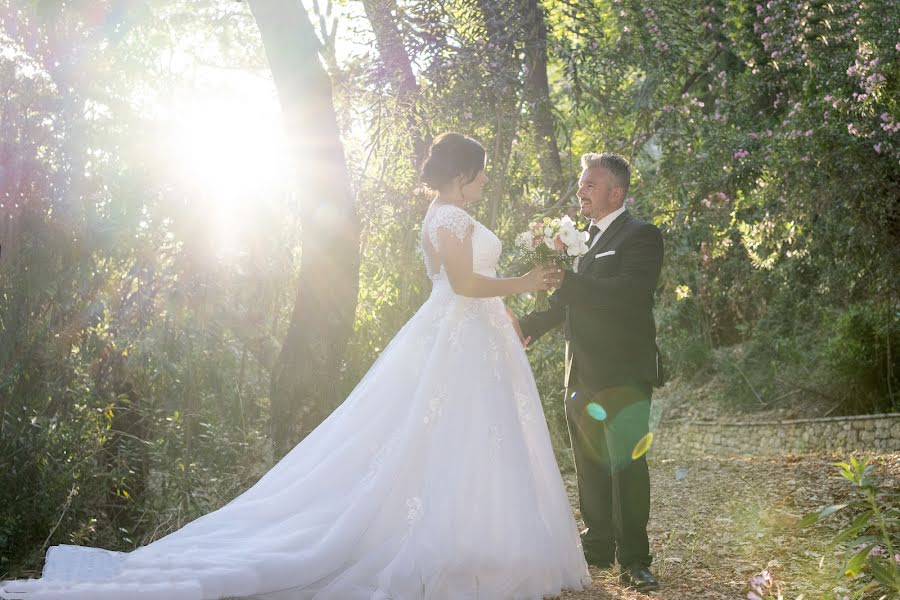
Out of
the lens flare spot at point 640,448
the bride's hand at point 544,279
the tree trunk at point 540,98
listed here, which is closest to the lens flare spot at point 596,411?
the lens flare spot at point 640,448

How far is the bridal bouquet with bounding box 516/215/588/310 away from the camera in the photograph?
4.54m

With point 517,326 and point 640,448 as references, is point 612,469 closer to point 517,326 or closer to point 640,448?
point 640,448

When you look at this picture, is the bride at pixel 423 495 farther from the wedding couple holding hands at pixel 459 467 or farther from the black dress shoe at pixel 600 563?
the black dress shoe at pixel 600 563

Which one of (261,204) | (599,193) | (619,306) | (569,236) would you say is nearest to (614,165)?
(599,193)

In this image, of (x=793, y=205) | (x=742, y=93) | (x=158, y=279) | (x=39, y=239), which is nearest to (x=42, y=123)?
(x=39, y=239)

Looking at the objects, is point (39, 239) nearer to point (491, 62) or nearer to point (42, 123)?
point (42, 123)

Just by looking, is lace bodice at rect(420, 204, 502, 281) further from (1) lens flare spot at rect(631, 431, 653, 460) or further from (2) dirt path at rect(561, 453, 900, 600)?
(2) dirt path at rect(561, 453, 900, 600)

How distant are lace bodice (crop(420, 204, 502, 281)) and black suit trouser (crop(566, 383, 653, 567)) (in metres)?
0.86

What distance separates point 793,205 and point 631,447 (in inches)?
309

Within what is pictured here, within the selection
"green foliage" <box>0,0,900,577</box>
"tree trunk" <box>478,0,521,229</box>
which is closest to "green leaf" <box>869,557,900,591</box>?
"green foliage" <box>0,0,900,577</box>

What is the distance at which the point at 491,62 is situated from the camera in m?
8.29

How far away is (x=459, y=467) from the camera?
4281 millimetres

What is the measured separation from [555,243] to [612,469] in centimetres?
119

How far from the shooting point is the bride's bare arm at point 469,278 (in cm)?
458
